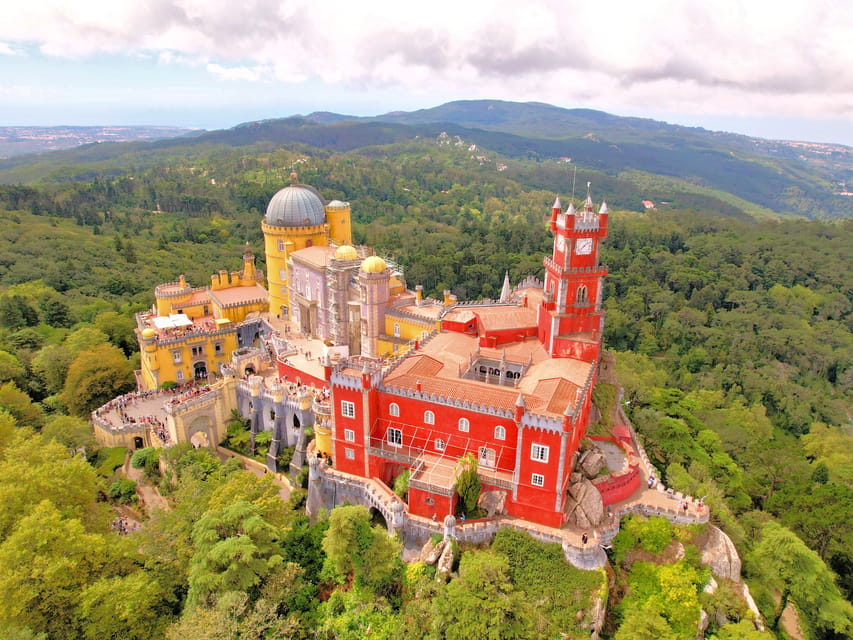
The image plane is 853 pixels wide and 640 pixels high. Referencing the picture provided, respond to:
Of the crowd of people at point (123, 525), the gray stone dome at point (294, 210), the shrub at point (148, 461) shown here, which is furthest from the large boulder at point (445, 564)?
the gray stone dome at point (294, 210)

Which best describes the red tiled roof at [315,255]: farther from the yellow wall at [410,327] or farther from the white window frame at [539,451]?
the white window frame at [539,451]

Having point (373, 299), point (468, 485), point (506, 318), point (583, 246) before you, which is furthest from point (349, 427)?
point (583, 246)

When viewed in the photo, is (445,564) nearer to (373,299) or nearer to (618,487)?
(618,487)

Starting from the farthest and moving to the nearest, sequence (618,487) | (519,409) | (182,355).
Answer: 1. (182,355)
2. (618,487)
3. (519,409)

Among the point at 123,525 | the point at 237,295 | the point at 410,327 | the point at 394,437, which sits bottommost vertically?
the point at 123,525

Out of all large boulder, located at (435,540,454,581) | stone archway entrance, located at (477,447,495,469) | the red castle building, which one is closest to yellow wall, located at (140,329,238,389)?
the red castle building
